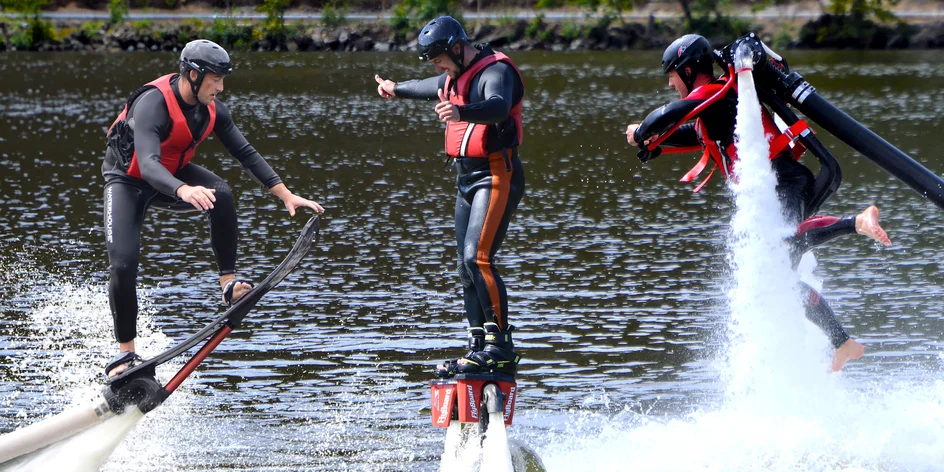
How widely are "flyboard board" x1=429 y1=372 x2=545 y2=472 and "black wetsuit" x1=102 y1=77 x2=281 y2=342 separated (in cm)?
206

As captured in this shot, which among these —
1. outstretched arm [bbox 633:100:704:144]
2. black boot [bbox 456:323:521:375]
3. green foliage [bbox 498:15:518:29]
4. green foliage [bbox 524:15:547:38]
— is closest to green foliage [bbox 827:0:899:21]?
green foliage [bbox 524:15:547:38]

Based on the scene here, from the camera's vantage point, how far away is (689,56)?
7418 millimetres

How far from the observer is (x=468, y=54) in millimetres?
7359

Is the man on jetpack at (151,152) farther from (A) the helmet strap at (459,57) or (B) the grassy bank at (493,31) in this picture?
(B) the grassy bank at (493,31)

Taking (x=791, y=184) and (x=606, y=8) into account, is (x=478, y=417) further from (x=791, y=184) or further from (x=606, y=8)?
(x=606, y=8)

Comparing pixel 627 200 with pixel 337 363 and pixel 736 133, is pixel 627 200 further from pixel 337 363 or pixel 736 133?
pixel 736 133

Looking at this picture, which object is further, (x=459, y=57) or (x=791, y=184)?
(x=791, y=184)

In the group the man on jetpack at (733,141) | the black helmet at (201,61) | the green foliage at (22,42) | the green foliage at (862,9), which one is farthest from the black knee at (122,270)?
the green foliage at (22,42)

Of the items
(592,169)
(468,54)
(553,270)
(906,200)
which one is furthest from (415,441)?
(592,169)

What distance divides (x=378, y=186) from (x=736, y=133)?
431 inches

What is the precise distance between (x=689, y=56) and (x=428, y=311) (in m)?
→ 4.27

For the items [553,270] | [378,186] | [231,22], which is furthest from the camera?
[231,22]

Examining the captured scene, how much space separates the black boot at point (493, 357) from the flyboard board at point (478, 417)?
4 centimetres

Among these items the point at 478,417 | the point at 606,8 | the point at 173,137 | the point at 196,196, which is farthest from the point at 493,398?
the point at 606,8
